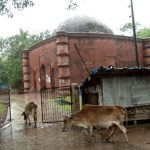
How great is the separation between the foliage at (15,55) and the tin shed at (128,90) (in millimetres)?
38048

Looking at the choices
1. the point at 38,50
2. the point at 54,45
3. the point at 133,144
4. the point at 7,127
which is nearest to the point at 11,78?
the point at 38,50

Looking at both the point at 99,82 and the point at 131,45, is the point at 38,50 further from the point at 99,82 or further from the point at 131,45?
the point at 99,82

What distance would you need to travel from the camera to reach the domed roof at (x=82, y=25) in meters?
37.9

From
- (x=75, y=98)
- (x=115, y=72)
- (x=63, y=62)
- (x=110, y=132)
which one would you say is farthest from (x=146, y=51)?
(x=110, y=132)

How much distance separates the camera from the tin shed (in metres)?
14.6

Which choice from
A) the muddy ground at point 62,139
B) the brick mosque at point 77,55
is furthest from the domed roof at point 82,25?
the muddy ground at point 62,139

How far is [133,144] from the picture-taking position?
1105 centimetres

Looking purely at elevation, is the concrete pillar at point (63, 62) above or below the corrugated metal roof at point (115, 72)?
above

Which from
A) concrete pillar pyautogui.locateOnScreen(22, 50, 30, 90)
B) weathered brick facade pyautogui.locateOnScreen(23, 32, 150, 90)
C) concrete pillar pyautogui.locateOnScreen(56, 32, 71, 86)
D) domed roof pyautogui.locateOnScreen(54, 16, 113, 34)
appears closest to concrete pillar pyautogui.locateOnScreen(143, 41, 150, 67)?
weathered brick facade pyautogui.locateOnScreen(23, 32, 150, 90)

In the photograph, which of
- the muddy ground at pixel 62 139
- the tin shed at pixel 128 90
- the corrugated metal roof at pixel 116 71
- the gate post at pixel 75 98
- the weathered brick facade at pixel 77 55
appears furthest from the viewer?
the weathered brick facade at pixel 77 55

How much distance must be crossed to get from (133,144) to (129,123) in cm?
414

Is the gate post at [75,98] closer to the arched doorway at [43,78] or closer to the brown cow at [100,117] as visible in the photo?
the brown cow at [100,117]

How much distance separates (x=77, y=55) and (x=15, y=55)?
75.7 feet

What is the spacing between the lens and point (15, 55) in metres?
54.0
